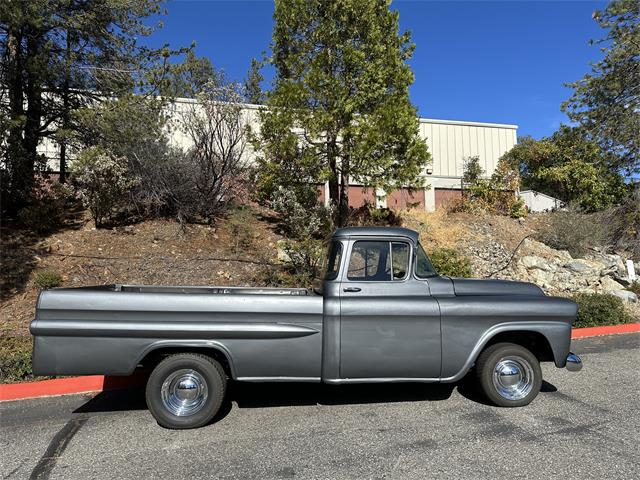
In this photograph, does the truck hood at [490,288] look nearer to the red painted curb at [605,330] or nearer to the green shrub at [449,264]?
the red painted curb at [605,330]

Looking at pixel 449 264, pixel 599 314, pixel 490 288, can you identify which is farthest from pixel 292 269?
pixel 599 314

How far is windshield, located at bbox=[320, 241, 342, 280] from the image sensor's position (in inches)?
186

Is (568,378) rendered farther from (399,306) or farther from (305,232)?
(305,232)

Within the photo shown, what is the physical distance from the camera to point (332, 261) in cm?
486

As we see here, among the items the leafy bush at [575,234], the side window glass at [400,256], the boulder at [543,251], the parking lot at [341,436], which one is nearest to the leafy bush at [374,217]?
the boulder at [543,251]

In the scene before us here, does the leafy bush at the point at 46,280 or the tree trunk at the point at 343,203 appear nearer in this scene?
the leafy bush at the point at 46,280

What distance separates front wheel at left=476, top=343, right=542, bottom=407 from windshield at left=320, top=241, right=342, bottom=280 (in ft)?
5.81

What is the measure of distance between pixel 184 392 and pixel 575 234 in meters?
12.5

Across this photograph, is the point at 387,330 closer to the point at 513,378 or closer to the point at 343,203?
the point at 513,378

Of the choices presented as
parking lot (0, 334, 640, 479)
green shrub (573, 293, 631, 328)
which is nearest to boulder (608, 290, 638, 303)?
green shrub (573, 293, 631, 328)

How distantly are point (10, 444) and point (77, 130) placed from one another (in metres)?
9.42

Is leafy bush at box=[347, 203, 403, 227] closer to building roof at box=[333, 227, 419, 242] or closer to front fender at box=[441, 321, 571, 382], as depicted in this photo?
building roof at box=[333, 227, 419, 242]

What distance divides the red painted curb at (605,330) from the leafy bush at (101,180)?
1003 cm

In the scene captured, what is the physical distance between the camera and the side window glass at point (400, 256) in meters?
4.74
